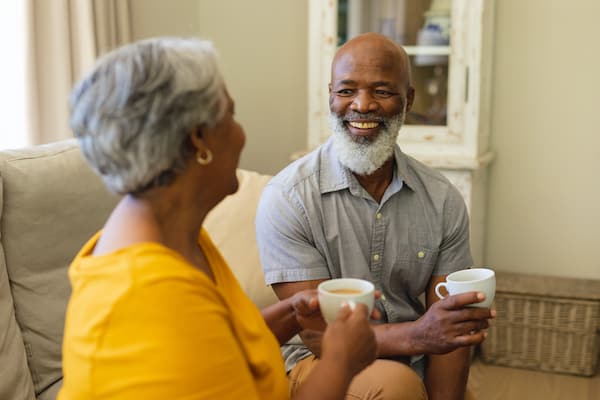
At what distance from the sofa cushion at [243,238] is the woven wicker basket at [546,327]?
3.88ft

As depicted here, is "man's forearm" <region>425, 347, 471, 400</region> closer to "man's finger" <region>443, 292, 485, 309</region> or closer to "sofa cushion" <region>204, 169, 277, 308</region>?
"man's finger" <region>443, 292, 485, 309</region>

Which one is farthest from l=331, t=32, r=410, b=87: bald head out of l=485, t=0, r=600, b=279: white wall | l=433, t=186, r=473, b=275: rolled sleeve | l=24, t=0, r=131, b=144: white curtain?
l=485, t=0, r=600, b=279: white wall

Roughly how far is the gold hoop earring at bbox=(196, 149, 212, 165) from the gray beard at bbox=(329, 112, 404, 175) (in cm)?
76

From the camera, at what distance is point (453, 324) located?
1.47 m

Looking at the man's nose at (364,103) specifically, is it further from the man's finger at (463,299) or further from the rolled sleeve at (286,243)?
the man's finger at (463,299)

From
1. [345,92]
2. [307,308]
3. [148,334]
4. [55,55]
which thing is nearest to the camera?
[148,334]

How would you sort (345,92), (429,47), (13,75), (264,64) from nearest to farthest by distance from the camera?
(345,92)
(13,75)
(429,47)
(264,64)

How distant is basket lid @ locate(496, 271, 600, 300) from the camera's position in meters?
2.80

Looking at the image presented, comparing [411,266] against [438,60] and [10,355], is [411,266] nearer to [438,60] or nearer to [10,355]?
[10,355]

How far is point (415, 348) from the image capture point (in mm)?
1613

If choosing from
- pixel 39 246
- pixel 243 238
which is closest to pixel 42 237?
pixel 39 246

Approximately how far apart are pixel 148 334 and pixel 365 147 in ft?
3.16

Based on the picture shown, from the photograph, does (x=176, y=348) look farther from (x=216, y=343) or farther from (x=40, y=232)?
(x=40, y=232)

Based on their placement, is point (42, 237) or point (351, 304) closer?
point (351, 304)
